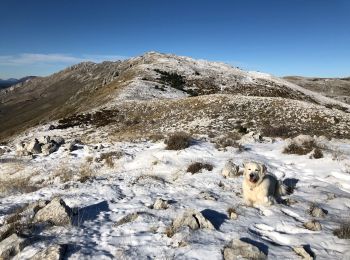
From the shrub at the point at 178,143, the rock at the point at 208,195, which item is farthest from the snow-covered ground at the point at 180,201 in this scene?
the shrub at the point at 178,143

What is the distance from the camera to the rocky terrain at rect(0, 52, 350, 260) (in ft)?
28.7

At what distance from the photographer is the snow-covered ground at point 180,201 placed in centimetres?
872

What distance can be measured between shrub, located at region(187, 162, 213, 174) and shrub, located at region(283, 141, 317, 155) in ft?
16.0

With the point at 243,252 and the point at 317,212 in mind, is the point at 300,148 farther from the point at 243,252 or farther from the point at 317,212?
the point at 243,252

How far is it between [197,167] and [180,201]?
3.98 m

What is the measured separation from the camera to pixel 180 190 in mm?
13867

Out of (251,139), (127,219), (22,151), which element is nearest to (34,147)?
(22,151)

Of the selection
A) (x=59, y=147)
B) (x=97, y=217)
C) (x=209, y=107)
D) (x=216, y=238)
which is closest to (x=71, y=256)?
(x=97, y=217)

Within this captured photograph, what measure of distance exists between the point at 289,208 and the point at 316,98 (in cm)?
5705

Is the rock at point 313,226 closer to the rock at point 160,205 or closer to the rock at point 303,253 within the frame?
the rock at point 303,253

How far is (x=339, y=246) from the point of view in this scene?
867 cm

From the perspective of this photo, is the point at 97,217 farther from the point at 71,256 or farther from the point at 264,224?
the point at 264,224

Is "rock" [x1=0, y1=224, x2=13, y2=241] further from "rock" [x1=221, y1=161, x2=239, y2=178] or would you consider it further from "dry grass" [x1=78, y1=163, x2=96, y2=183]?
"rock" [x1=221, y1=161, x2=239, y2=178]

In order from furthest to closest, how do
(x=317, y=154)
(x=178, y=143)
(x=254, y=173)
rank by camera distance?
(x=178, y=143), (x=317, y=154), (x=254, y=173)
